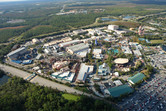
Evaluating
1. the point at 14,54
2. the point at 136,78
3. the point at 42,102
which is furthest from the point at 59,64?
the point at 136,78

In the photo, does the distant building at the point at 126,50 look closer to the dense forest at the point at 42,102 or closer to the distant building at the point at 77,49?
the distant building at the point at 77,49

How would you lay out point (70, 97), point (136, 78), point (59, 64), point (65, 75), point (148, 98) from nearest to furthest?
point (148, 98), point (70, 97), point (136, 78), point (65, 75), point (59, 64)

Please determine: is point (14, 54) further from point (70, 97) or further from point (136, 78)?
point (136, 78)

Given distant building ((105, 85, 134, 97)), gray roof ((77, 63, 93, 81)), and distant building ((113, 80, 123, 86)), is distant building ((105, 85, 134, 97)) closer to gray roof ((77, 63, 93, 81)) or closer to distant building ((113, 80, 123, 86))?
distant building ((113, 80, 123, 86))

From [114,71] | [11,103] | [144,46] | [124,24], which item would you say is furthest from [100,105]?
[124,24]

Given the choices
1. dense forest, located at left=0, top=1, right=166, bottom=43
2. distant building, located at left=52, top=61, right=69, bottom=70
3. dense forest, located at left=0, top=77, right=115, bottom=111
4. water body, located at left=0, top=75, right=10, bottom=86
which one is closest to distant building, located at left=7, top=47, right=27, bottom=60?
water body, located at left=0, top=75, right=10, bottom=86

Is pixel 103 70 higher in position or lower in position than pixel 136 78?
lower
